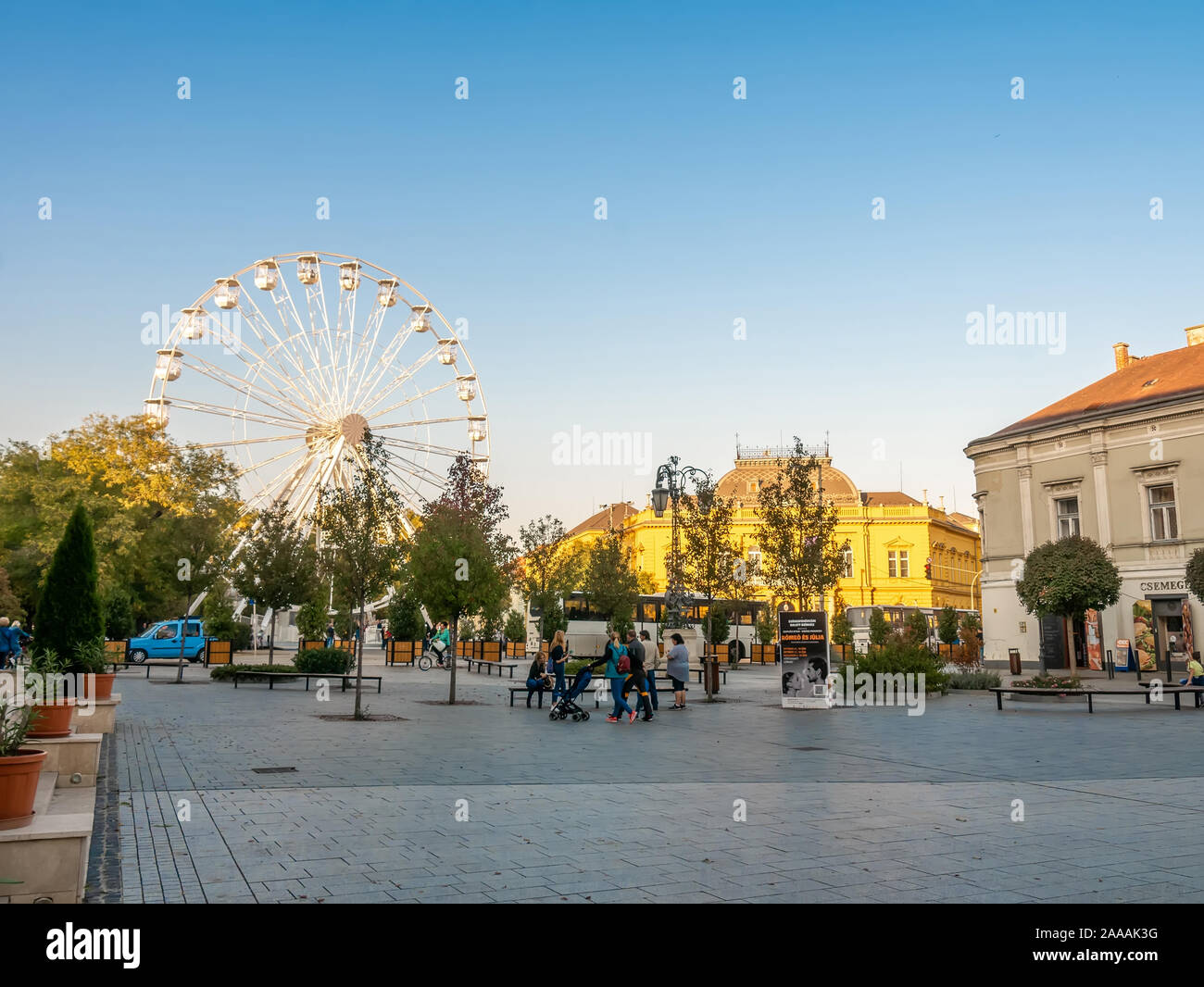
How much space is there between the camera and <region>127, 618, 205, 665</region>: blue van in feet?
119

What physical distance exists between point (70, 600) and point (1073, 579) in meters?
28.1

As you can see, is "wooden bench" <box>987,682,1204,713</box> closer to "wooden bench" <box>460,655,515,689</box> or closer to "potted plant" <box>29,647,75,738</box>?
"wooden bench" <box>460,655,515,689</box>

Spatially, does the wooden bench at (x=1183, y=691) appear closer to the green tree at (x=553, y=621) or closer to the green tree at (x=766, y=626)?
the green tree at (x=553, y=621)

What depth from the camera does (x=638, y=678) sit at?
741 inches

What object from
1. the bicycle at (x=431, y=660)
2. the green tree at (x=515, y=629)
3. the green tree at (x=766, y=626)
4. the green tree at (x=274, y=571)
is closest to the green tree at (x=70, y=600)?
the green tree at (x=274, y=571)

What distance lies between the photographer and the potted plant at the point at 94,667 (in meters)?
11.9

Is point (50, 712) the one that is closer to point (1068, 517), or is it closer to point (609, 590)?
point (609, 590)

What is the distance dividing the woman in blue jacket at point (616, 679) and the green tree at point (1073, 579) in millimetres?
17408

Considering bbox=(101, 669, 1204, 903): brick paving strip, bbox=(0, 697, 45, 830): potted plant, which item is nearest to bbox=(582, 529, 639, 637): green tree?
bbox=(101, 669, 1204, 903): brick paving strip
